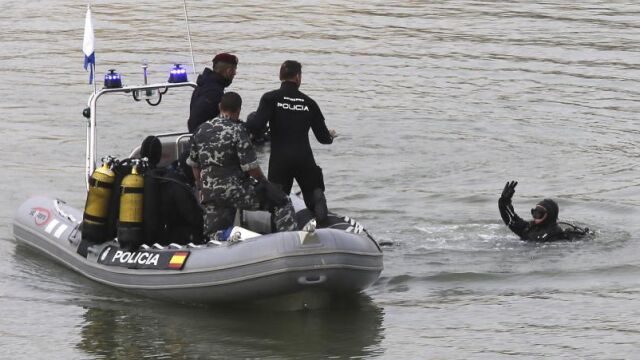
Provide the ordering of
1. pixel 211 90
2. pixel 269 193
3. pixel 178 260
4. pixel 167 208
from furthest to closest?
1. pixel 211 90
2. pixel 167 208
3. pixel 269 193
4. pixel 178 260

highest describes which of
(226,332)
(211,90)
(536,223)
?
(211,90)

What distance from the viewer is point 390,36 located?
24781mm

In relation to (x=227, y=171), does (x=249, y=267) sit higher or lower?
lower

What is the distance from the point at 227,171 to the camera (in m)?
10.1

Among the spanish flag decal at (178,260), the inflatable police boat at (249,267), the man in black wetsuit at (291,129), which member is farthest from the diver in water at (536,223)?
the spanish flag decal at (178,260)

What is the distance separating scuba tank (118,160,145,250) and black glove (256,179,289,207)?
90 cm

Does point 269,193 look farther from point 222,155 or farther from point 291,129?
point 291,129

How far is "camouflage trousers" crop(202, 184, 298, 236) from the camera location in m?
10.1

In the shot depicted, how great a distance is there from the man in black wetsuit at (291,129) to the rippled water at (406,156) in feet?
3.51

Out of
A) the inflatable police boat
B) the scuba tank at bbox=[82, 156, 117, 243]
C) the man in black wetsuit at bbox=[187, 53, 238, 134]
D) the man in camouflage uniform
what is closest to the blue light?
the man in black wetsuit at bbox=[187, 53, 238, 134]

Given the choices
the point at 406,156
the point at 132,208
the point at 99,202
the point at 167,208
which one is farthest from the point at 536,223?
the point at 406,156

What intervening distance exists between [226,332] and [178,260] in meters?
0.73

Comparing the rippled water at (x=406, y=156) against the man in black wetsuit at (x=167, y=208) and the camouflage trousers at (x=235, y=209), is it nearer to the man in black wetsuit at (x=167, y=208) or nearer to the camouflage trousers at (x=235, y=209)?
the man in black wetsuit at (x=167, y=208)

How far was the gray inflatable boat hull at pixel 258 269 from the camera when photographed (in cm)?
941
